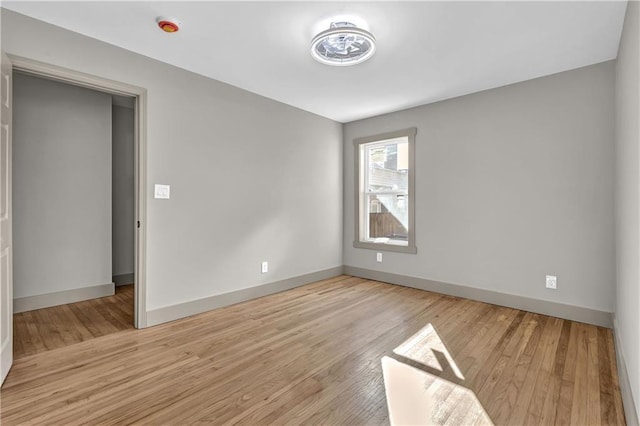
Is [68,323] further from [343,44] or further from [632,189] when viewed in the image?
[632,189]

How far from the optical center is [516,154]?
3441 mm

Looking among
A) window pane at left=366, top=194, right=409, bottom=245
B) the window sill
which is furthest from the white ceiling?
the window sill

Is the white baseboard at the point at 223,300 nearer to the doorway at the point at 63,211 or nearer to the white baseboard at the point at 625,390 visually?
Answer: the doorway at the point at 63,211

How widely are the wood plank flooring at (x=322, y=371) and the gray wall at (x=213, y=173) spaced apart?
1.81 feet

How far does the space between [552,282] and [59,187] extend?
543cm

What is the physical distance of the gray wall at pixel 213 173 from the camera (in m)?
2.73

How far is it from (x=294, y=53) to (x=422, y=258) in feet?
9.56

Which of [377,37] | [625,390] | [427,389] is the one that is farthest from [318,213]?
[625,390]

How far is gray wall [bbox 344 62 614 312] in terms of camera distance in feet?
9.77

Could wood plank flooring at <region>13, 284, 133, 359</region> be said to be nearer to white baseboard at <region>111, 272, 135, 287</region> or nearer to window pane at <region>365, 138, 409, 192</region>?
white baseboard at <region>111, 272, 135, 287</region>

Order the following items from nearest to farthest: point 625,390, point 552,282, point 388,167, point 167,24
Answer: point 625,390 → point 167,24 → point 552,282 → point 388,167

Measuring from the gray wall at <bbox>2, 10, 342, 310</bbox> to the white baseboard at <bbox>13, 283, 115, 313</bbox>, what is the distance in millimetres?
1532

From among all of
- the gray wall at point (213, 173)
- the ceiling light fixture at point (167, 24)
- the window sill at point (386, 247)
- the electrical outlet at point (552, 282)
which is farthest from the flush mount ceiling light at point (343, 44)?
the electrical outlet at point (552, 282)

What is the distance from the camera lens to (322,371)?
2.15 m
